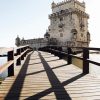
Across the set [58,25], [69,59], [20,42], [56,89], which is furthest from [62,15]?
[56,89]

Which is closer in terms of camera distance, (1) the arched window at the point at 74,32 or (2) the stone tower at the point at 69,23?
(1) the arched window at the point at 74,32

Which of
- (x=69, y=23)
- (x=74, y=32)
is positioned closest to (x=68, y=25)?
(x=69, y=23)

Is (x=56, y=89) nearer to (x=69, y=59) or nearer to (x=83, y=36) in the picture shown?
(x=69, y=59)

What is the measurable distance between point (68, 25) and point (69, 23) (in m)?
0.78

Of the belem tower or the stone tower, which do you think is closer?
the stone tower

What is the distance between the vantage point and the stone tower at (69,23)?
73.3m

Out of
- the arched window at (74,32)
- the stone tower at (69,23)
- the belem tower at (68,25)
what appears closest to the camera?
the arched window at (74,32)

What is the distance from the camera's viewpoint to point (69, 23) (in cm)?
7425

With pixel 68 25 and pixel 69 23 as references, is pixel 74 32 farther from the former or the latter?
pixel 69 23

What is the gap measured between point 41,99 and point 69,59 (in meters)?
7.55

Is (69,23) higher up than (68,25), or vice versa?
(69,23)

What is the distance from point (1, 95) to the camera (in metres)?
4.79

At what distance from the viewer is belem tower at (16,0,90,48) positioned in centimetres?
7350

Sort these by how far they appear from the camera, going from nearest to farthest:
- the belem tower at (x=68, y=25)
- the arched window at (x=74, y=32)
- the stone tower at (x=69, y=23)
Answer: the arched window at (x=74, y=32) < the stone tower at (x=69, y=23) < the belem tower at (x=68, y=25)
